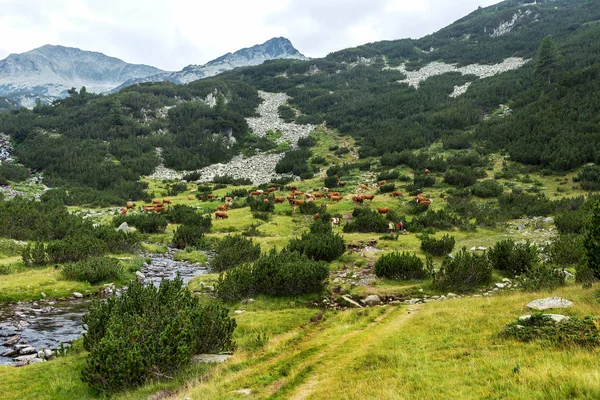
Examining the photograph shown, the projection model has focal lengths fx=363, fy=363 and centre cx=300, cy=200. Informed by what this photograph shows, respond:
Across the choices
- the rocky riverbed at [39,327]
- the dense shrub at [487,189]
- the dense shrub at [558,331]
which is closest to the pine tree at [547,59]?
the dense shrub at [487,189]

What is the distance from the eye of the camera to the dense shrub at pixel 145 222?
Answer: 25.4m

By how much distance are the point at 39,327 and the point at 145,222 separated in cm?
1485

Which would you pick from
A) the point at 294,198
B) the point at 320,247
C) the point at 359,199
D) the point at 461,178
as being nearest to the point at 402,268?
the point at 320,247

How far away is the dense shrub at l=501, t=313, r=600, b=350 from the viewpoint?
5850 mm

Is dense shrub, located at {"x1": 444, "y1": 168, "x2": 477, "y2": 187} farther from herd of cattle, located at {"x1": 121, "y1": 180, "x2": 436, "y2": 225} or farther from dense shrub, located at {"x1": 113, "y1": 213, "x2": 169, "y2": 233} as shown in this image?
dense shrub, located at {"x1": 113, "y1": 213, "x2": 169, "y2": 233}

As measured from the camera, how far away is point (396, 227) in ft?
79.8

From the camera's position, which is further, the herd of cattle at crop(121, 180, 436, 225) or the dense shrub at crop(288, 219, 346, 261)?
the herd of cattle at crop(121, 180, 436, 225)

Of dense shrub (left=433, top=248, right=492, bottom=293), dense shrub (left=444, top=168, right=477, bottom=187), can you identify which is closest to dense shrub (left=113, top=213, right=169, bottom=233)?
dense shrub (left=433, top=248, right=492, bottom=293)

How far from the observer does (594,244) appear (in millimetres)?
9531

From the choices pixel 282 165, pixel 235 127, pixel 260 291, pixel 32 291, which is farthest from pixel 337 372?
pixel 235 127

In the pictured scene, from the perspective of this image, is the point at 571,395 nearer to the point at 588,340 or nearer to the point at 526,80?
the point at 588,340

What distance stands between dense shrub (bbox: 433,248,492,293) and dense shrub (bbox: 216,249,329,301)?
4.50 meters

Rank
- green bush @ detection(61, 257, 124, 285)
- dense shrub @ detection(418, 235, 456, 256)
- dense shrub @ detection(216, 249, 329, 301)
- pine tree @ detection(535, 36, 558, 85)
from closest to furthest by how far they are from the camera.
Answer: dense shrub @ detection(216, 249, 329, 301)
green bush @ detection(61, 257, 124, 285)
dense shrub @ detection(418, 235, 456, 256)
pine tree @ detection(535, 36, 558, 85)

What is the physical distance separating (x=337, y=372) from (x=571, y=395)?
3766 mm
